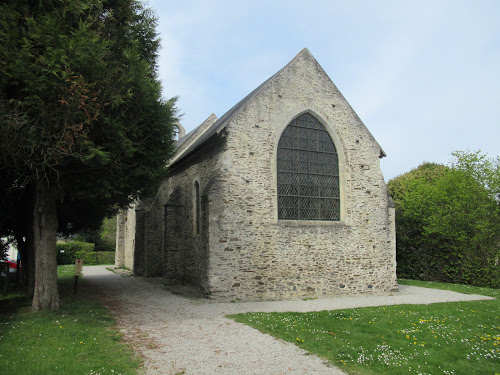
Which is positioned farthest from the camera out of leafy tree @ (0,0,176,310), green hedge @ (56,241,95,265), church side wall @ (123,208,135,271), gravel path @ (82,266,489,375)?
green hedge @ (56,241,95,265)

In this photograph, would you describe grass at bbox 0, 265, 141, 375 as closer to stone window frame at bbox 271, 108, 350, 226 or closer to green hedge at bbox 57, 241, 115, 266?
stone window frame at bbox 271, 108, 350, 226

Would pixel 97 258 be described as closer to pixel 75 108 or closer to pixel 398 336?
pixel 75 108

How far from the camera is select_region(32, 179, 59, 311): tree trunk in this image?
10188mm

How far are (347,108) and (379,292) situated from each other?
24.4 ft

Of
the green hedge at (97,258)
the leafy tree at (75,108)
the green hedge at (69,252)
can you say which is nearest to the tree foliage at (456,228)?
the leafy tree at (75,108)

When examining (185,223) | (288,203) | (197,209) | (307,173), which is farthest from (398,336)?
(185,223)

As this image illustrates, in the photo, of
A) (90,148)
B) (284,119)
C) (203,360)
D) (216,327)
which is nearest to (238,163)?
(284,119)

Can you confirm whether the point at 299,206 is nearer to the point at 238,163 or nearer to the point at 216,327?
the point at 238,163

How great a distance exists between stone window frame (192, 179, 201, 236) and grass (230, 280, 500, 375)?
6504 mm

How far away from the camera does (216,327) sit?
8.49m

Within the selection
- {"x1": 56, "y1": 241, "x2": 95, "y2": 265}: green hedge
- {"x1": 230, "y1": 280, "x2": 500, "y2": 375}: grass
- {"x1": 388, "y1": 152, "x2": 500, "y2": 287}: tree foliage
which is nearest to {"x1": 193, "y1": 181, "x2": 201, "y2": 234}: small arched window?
{"x1": 230, "y1": 280, "x2": 500, "y2": 375}: grass

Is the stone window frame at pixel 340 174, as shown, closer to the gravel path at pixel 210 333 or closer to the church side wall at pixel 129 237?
the gravel path at pixel 210 333

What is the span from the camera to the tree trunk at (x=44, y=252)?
10.2 meters

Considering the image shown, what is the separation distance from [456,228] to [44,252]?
57.8 feet
